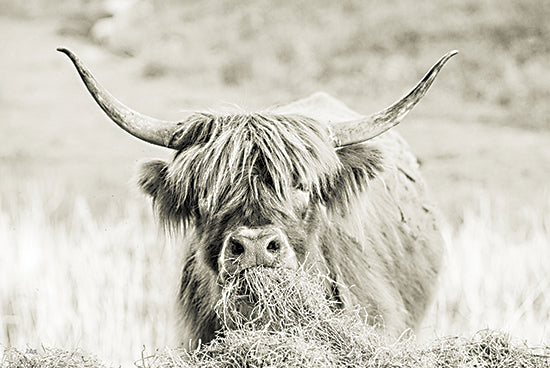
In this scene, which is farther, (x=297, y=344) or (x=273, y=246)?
(x=273, y=246)

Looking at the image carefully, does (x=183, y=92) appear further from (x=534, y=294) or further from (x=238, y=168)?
(x=238, y=168)

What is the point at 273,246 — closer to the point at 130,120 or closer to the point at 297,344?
the point at 297,344

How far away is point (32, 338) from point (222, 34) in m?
11.9

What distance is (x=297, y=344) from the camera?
3102 mm

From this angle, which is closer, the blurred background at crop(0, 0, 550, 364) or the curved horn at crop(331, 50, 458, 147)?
the curved horn at crop(331, 50, 458, 147)

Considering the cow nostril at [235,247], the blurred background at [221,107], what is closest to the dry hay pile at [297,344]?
the cow nostril at [235,247]

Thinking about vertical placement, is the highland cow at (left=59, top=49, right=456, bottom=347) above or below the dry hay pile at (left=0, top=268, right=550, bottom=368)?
above

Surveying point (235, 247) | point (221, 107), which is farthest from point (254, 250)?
point (221, 107)

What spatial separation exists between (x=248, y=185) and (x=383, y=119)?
89 cm

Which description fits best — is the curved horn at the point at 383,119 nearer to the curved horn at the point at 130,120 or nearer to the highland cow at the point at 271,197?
the highland cow at the point at 271,197

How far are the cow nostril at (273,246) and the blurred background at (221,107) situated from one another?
4.37 feet

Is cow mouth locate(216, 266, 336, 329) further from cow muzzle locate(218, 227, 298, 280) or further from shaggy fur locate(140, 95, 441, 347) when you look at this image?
shaggy fur locate(140, 95, 441, 347)

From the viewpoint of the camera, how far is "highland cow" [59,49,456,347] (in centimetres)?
356

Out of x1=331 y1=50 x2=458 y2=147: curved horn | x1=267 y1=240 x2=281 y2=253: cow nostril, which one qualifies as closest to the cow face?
x1=267 y1=240 x2=281 y2=253: cow nostril
